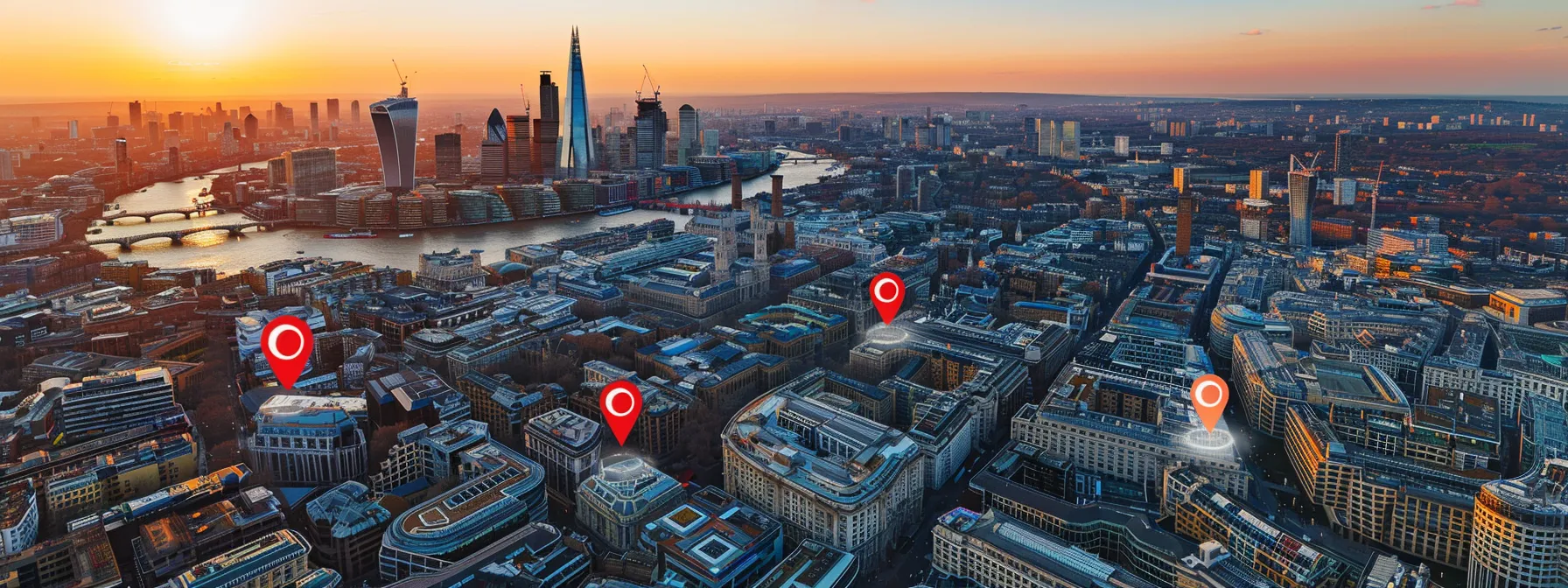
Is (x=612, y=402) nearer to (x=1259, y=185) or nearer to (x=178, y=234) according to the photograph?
(x=178, y=234)

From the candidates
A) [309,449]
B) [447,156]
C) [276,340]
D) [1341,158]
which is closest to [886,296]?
[309,449]

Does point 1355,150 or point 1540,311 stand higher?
point 1355,150

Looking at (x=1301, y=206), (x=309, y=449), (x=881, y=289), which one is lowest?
(x=309, y=449)

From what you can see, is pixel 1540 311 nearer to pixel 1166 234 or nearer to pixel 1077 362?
pixel 1077 362

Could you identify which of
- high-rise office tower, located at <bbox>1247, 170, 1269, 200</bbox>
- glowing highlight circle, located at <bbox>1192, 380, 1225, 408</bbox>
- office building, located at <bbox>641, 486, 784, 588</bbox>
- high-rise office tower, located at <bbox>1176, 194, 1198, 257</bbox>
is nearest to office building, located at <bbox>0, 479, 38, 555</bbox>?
office building, located at <bbox>641, 486, 784, 588</bbox>

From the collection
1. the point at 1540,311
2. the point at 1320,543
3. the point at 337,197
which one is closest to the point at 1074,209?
the point at 1540,311

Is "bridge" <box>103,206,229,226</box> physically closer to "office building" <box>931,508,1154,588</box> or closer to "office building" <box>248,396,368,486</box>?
"office building" <box>248,396,368,486</box>
